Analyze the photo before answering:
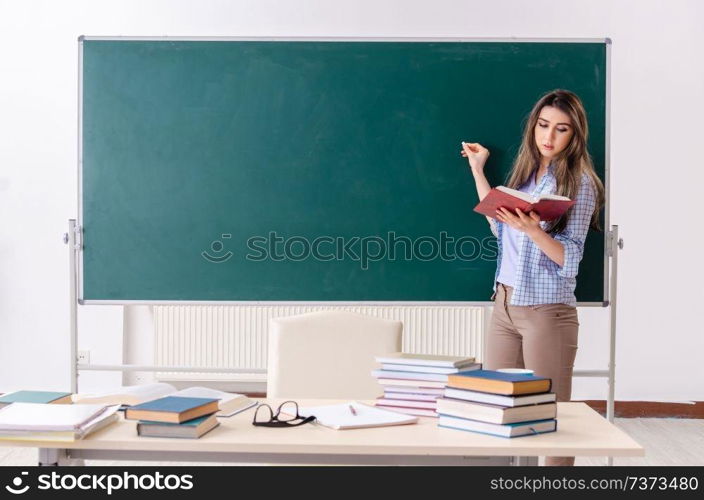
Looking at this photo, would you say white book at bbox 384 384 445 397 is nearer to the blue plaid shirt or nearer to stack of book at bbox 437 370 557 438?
stack of book at bbox 437 370 557 438

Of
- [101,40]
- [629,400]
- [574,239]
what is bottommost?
[629,400]

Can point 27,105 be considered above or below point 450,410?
above

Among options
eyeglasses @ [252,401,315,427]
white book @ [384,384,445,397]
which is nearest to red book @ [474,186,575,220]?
white book @ [384,384,445,397]

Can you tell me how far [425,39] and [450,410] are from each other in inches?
79.1

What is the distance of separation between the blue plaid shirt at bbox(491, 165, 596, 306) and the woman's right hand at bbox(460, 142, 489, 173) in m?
0.50

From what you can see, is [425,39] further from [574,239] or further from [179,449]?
[179,449]

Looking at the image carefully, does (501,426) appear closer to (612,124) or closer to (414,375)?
(414,375)

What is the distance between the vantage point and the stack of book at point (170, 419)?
1.86 m

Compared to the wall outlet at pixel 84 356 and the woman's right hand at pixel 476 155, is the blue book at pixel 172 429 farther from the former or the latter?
the wall outlet at pixel 84 356

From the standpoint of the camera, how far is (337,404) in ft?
7.36

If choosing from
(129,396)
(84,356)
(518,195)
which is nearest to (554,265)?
(518,195)

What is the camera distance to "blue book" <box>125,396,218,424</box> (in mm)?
1857
